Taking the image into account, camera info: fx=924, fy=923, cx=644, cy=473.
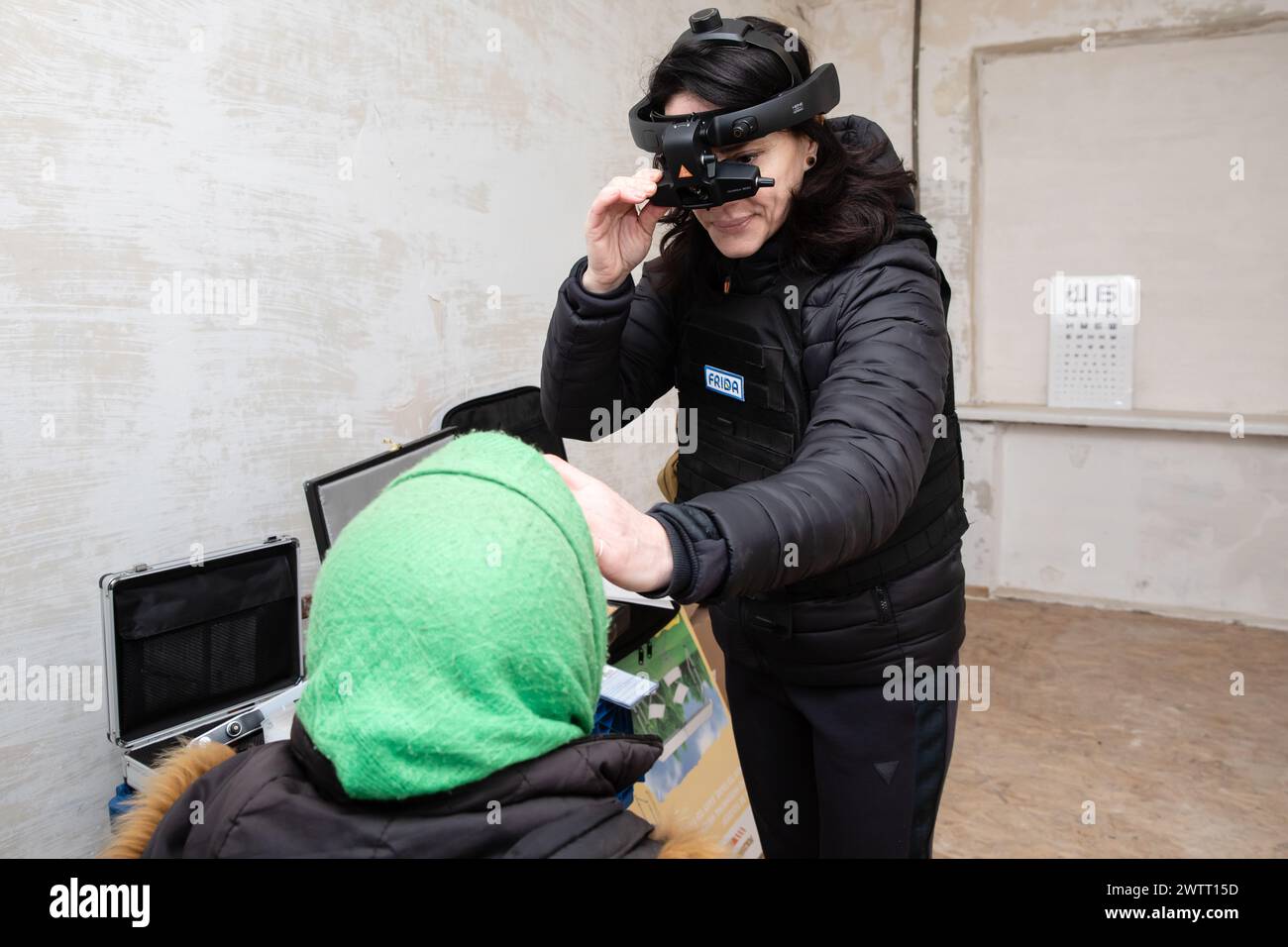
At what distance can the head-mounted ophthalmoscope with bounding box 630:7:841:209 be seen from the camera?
3.70ft

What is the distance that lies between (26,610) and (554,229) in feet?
5.17

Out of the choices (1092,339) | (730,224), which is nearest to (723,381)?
(730,224)

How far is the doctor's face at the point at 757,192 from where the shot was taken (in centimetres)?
119

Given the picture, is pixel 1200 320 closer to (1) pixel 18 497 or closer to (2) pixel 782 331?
(2) pixel 782 331

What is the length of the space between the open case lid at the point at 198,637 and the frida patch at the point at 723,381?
76cm

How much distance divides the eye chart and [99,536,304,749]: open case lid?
3235mm

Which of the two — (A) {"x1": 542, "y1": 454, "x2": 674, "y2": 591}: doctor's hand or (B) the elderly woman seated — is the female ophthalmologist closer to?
(A) {"x1": 542, "y1": 454, "x2": 674, "y2": 591}: doctor's hand

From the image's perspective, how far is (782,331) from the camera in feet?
4.06

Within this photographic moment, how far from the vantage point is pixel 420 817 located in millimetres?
638

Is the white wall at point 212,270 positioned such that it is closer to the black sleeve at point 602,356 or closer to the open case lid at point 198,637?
the open case lid at point 198,637

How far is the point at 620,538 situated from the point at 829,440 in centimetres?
31
